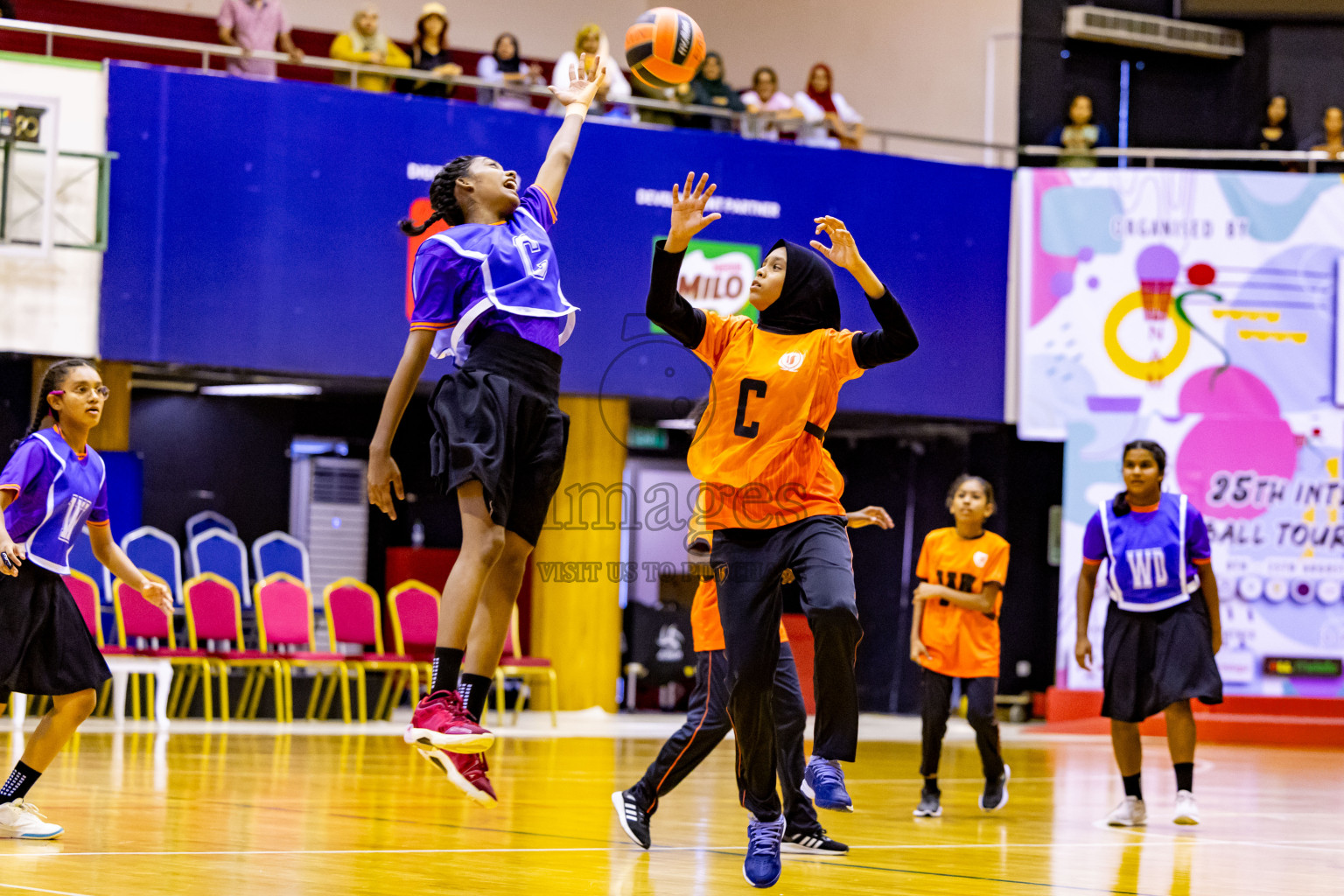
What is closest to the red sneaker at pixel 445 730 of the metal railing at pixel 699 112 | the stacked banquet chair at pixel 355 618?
the metal railing at pixel 699 112

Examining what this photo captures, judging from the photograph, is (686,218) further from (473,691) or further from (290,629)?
(290,629)

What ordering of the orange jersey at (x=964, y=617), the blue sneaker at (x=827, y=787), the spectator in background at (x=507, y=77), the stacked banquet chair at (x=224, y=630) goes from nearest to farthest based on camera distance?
the blue sneaker at (x=827, y=787) → the orange jersey at (x=964, y=617) → the stacked banquet chair at (x=224, y=630) → the spectator in background at (x=507, y=77)

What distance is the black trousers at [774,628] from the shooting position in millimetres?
4785

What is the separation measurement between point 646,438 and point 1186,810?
1145 centimetres

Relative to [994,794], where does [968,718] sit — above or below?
above

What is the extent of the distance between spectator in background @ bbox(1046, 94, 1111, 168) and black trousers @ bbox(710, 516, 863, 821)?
12094mm

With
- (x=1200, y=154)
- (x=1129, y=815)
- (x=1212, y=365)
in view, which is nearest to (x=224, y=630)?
(x=1129, y=815)

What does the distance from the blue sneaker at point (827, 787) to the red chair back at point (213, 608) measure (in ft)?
26.0

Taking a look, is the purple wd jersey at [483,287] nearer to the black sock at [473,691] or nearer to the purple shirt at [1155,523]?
the black sock at [473,691]

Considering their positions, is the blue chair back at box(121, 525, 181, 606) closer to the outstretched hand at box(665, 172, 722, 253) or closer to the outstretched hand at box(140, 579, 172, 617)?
the outstretched hand at box(140, 579, 172, 617)

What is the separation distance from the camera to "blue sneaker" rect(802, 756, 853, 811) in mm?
6113

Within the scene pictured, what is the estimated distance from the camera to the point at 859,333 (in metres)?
5.19

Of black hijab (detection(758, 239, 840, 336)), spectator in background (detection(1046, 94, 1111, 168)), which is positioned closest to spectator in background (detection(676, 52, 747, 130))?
spectator in background (detection(1046, 94, 1111, 168))

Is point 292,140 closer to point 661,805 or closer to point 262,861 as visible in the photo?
point 661,805
